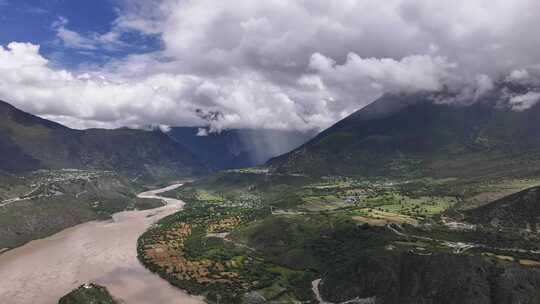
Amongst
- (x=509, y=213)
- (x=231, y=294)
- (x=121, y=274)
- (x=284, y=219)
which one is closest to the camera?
(x=231, y=294)

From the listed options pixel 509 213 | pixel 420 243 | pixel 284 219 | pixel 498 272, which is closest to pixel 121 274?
pixel 284 219

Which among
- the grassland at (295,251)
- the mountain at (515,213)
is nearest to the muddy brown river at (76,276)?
the grassland at (295,251)

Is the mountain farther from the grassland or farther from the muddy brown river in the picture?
the muddy brown river

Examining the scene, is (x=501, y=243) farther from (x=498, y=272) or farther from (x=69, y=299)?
(x=69, y=299)

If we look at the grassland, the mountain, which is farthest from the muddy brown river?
the mountain

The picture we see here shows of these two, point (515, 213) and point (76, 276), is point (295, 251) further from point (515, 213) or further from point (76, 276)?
point (515, 213)

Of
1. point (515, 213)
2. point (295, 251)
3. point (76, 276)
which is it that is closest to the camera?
point (76, 276)

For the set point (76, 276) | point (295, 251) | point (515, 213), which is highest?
point (515, 213)

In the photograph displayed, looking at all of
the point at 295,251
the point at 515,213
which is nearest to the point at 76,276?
the point at 295,251

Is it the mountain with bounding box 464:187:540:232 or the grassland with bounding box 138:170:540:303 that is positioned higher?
the mountain with bounding box 464:187:540:232
